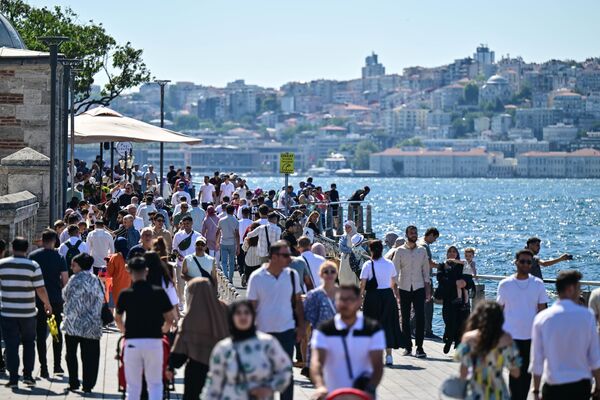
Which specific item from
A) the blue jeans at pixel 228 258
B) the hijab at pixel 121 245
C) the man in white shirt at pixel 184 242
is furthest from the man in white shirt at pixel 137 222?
the hijab at pixel 121 245

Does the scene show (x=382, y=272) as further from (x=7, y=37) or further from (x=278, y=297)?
(x=7, y=37)

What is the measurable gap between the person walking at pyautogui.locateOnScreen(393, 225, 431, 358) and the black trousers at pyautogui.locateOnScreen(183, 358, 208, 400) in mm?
5885

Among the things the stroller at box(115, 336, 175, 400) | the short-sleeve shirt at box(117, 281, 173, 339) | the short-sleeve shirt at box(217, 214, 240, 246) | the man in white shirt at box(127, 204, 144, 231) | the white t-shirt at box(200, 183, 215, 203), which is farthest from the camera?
the white t-shirt at box(200, 183, 215, 203)

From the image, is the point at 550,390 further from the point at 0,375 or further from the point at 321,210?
the point at 321,210

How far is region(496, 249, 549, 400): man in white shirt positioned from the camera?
12836 mm

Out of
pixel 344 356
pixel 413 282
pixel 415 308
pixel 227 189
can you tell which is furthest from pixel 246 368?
pixel 227 189

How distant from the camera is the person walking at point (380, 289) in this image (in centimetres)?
1630

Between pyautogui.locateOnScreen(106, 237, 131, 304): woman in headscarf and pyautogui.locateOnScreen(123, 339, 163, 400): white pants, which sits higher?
pyautogui.locateOnScreen(106, 237, 131, 304): woman in headscarf

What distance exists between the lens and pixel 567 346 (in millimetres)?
10578

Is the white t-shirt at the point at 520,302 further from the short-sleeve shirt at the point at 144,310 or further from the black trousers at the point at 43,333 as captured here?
the black trousers at the point at 43,333

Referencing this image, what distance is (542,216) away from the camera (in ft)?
432

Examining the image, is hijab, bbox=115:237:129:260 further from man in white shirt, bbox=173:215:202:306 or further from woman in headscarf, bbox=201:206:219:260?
woman in headscarf, bbox=201:206:219:260

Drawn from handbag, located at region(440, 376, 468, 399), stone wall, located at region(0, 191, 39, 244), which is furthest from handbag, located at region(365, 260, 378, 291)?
handbag, located at region(440, 376, 468, 399)

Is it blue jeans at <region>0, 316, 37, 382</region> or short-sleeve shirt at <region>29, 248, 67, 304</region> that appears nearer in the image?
blue jeans at <region>0, 316, 37, 382</region>
